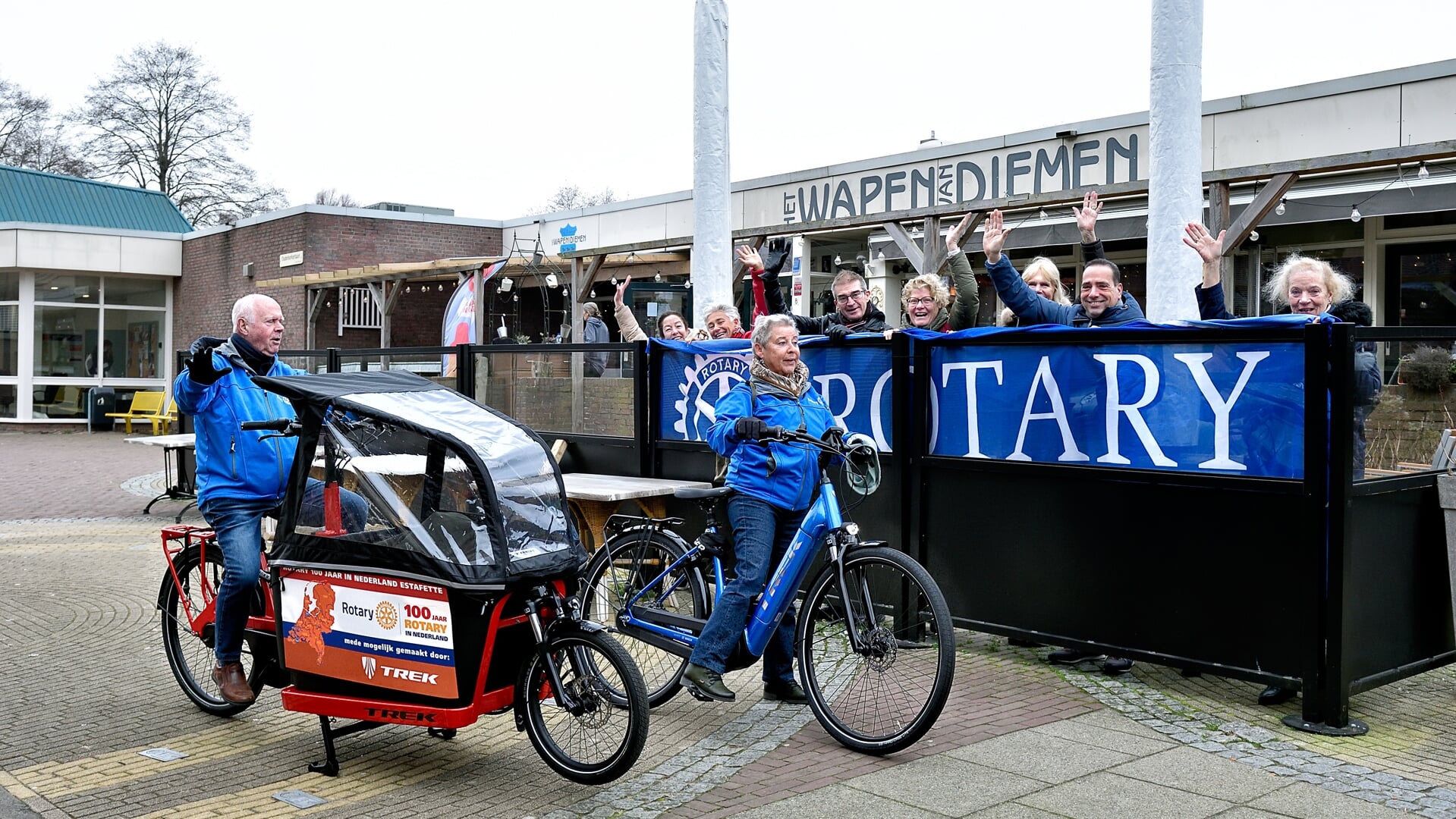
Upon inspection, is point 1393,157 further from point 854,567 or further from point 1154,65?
point 854,567

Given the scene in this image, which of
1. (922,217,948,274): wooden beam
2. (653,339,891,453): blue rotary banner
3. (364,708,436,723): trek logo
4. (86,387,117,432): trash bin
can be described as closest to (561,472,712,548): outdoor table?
(653,339,891,453): blue rotary banner

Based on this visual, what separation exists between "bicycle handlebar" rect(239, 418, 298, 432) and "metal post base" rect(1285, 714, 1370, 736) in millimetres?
4335

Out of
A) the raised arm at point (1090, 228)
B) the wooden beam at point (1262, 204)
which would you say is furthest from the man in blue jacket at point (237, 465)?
the wooden beam at point (1262, 204)

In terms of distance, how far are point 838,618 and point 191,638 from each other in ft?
10.3

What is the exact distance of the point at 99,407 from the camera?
29.6 metres

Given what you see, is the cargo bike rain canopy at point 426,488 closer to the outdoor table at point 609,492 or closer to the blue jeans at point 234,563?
the blue jeans at point 234,563

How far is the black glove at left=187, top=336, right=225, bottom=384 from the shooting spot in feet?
17.0

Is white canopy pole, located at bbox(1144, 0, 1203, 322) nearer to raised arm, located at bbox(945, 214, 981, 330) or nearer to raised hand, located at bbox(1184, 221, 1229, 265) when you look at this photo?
raised hand, located at bbox(1184, 221, 1229, 265)

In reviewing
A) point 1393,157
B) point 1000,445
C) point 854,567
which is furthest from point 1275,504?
point 1393,157

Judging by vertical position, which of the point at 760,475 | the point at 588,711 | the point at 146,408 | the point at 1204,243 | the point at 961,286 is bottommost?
the point at 588,711

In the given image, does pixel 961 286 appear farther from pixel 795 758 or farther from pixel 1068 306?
pixel 795 758

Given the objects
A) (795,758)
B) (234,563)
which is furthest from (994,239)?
(234,563)

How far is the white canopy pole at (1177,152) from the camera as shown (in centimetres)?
724

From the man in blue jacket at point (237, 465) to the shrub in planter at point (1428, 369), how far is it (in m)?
4.93
